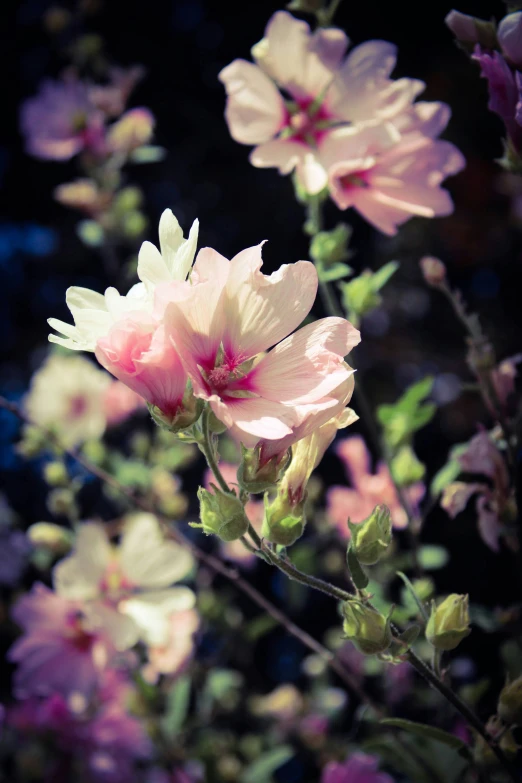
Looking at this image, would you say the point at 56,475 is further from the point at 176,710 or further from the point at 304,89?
the point at 304,89

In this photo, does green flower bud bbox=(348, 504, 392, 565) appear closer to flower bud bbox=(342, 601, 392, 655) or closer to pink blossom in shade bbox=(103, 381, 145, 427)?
flower bud bbox=(342, 601, 392, 655)

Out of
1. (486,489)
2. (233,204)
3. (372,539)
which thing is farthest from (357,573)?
(233,204)

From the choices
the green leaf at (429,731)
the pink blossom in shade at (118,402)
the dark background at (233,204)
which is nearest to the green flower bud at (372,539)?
the green leaf at (429,731)

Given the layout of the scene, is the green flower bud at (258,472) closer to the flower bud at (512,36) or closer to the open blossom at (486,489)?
the open blossom at (486,489)

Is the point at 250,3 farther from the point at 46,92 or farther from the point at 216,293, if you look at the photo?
the point at 216,293

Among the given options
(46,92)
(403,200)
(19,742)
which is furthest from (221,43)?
(19,742)

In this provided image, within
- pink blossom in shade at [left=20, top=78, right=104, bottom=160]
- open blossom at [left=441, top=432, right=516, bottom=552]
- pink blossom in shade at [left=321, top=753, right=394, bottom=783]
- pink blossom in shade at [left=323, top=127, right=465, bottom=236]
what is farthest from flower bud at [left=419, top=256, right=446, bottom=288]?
pink blossom in shade at [left=20, top=78, right=104, bottom=160]
